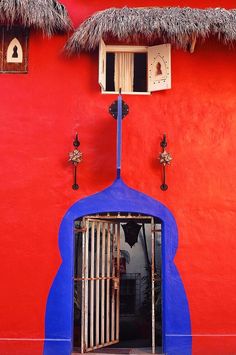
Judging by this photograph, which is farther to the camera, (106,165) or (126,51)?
(126,51)

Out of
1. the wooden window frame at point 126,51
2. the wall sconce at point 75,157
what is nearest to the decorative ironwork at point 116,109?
the wooden window frame at point 126,51

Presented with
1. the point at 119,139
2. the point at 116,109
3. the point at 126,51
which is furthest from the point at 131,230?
the point at 126,51

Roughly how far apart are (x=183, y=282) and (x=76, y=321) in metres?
2.26

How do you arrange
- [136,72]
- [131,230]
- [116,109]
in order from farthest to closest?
[131,230]
[136,72]
[116,109]

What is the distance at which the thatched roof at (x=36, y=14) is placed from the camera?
7.43 metres

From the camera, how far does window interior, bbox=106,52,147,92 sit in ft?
26.5

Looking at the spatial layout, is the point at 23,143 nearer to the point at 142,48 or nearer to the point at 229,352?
the point at 142,48

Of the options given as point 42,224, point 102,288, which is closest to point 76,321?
point 102,288

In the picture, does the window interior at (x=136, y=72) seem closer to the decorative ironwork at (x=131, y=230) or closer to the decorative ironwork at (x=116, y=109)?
the decorative ironwork at (x=116, y=109)

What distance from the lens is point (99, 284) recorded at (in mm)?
7770

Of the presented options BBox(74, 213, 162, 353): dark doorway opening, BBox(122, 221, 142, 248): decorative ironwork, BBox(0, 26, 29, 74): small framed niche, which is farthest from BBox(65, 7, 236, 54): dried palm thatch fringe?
BBox(122, 221, 142, 248): decorative ironwork

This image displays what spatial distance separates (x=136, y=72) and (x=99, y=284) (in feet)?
11.5

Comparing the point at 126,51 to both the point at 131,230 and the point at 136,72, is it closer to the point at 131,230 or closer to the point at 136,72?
the point at 136,72

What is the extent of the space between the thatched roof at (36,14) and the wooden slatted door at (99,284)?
10.1 feet
